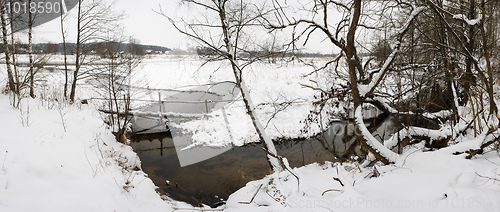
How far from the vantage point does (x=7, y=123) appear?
20.1 ft

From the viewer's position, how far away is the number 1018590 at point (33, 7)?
9586 millimetres

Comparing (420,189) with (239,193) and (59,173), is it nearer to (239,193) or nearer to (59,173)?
(239,193)

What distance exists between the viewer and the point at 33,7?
10484 mm

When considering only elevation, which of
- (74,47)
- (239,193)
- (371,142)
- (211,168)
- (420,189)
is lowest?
(211,168)

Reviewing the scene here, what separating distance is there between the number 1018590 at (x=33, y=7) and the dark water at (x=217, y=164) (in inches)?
272

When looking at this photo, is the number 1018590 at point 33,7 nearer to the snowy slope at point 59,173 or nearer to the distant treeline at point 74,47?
the distant treeline at point 74,47

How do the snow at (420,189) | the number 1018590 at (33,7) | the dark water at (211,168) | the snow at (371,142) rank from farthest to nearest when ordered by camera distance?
the number 1018590 at (33,7), the dark water at (211,168), the snow at (371,142), the snow at (420,189)

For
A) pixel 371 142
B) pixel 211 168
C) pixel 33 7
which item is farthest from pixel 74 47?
pixel 371 142

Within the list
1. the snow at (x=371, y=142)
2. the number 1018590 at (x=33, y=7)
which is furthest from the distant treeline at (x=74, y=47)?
the snow at (x=371, y=142)

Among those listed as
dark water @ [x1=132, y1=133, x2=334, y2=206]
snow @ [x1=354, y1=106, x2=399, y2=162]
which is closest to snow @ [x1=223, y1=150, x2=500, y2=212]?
snow @ [x1=354, y1=106, x2=399, y2=162]

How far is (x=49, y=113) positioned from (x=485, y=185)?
10.8 m

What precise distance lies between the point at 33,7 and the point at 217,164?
10.4 m

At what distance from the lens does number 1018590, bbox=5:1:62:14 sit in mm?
9586

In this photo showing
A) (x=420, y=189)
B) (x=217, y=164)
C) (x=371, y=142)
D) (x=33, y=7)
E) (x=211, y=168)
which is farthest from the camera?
(x=33, y=7)
